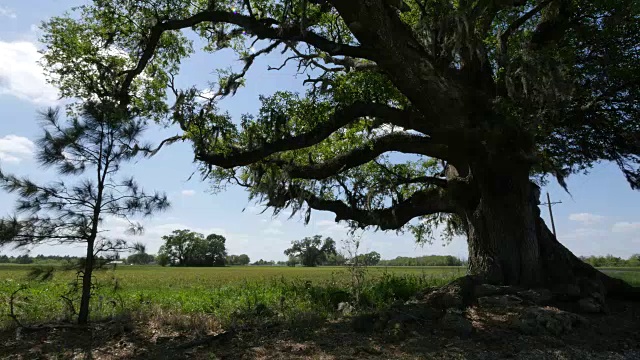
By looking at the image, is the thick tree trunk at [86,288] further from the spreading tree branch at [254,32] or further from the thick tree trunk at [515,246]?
the thick tree trunk at [515,246]

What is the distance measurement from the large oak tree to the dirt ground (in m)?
3.02

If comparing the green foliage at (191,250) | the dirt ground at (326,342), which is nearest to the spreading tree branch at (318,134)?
the dirt ground at (326,342)

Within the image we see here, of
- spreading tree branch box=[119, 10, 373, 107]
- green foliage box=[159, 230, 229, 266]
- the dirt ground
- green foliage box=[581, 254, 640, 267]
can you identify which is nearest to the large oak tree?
spreading tree branch box=[119, 10, 373, 107]

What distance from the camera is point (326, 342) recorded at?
7.33 meters

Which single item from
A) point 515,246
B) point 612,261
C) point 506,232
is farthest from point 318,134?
point 612,261

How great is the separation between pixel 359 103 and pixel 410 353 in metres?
5.91

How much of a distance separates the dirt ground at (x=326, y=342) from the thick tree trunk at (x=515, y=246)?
2.01m

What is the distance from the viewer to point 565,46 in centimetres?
1055

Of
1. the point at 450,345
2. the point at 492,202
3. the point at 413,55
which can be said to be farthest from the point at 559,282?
the point at 413,55

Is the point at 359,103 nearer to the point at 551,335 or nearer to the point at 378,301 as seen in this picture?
the point at 378,301

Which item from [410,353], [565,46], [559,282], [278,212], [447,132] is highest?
[565,46]

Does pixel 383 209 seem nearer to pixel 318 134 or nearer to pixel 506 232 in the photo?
pixel 506 232

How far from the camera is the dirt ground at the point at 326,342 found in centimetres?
676

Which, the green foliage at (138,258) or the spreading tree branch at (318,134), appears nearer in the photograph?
the green foliage at (138,258)
